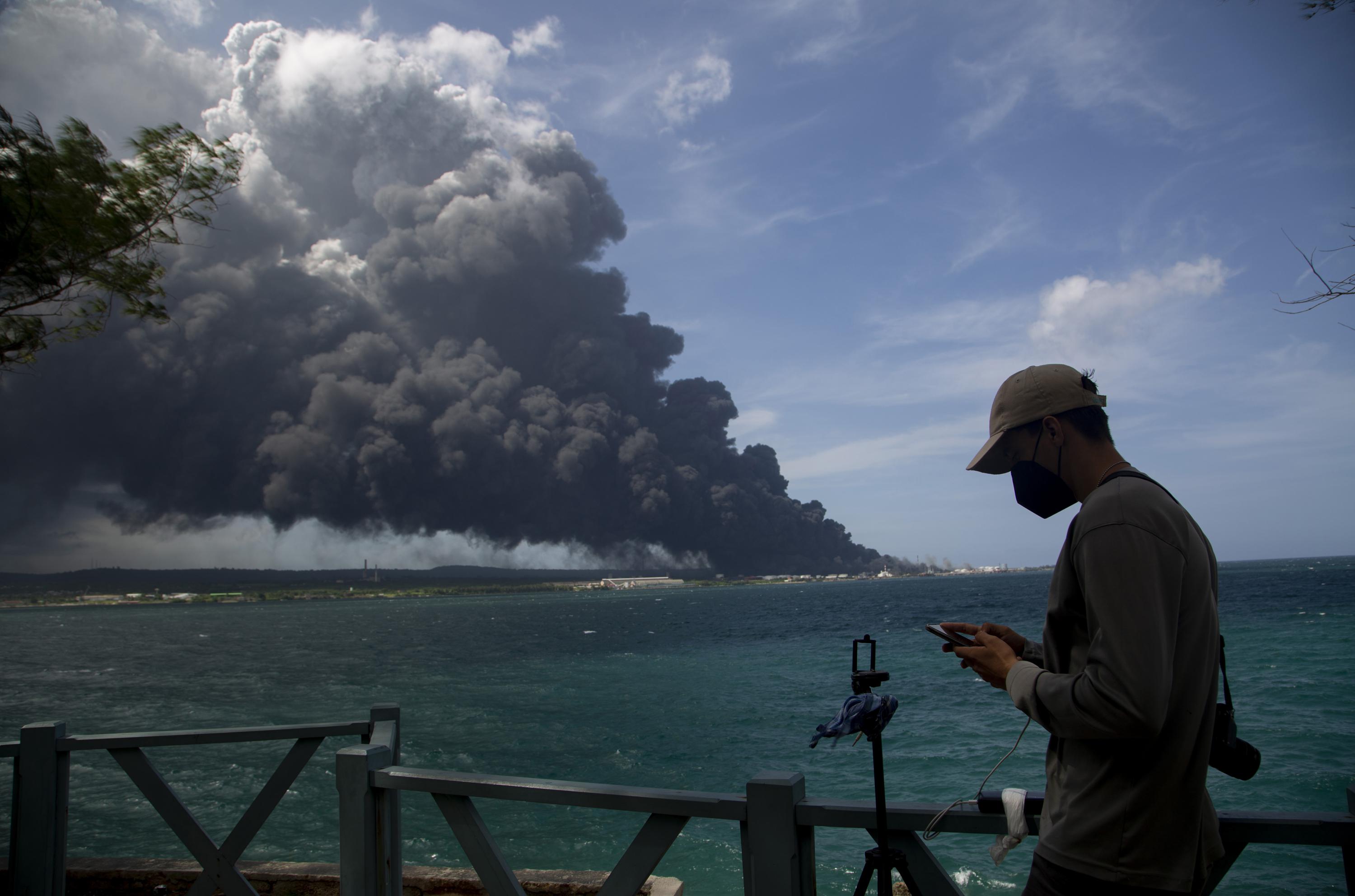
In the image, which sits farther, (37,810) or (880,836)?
(37,810)

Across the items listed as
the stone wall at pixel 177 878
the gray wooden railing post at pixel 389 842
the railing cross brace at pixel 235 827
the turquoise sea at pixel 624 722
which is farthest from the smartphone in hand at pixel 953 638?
the turquoise sea at pixel 624 722

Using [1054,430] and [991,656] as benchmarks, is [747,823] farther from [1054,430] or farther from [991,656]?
[1054,430]

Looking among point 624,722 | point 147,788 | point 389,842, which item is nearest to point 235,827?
point 147,788

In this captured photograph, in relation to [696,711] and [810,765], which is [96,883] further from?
[696,711]

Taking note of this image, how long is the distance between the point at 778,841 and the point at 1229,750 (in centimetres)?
116

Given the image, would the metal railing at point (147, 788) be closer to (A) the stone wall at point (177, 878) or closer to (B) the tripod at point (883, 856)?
(A) the stone wall at point (177, 878)

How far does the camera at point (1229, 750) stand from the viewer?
178 centimetres

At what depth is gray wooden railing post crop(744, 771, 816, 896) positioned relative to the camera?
2330 millimetres

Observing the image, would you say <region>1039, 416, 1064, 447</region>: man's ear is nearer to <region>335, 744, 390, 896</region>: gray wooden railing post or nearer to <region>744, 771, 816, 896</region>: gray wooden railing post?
<region>744, 771, 816, 896</region>: gray wooden railing post

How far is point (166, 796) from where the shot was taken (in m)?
3.79

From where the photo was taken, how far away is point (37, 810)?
403cm

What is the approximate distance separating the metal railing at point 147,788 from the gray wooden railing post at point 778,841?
1.71 metres

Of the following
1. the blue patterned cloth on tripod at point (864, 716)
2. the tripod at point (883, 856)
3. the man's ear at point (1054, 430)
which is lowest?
the tripod at point (883, 856)

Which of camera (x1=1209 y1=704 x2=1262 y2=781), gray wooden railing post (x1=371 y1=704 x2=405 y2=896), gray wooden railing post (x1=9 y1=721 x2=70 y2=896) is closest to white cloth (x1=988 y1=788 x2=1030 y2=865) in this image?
camera (x1=1209 y1=704 x2=1262 y2=781)
